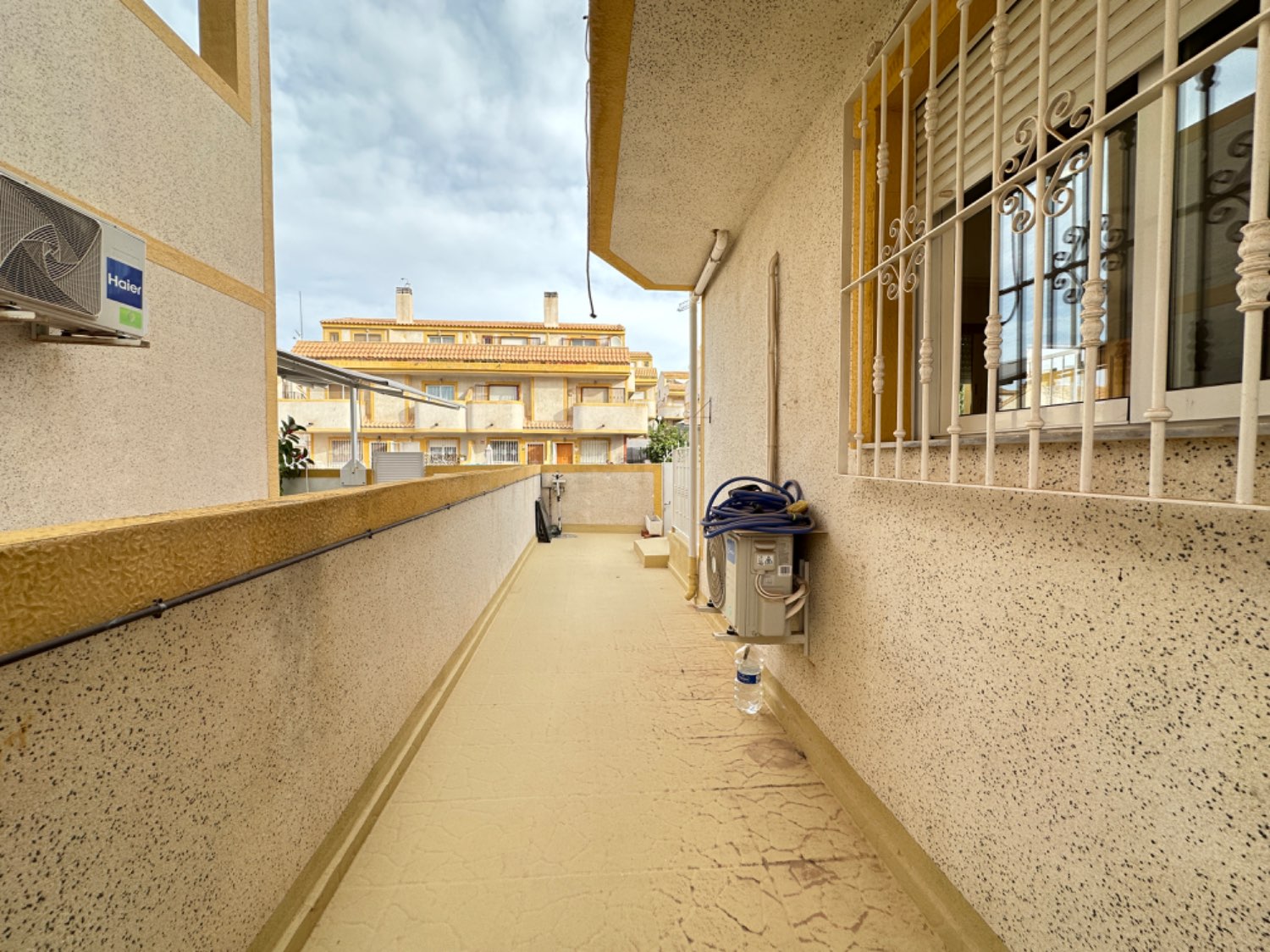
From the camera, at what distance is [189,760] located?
92 centimetres

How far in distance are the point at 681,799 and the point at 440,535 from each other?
1769 millimetres

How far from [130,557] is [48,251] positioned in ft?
5.17

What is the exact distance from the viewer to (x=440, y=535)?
2562mm

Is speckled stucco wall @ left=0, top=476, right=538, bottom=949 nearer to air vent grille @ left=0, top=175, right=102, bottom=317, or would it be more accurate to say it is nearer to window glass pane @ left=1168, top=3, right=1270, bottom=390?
air vent grille @ left=0, top=175, right=102, bottom=317

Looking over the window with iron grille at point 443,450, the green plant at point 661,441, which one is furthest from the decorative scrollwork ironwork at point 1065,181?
the window with iron grille at point 443,450

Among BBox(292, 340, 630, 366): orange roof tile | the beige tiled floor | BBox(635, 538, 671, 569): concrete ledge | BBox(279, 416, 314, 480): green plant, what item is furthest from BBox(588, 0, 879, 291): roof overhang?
BBox(292, 340, 630, 366): orange roof tile

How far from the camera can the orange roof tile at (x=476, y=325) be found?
64.7 ft

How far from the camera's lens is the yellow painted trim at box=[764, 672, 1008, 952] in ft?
3.84

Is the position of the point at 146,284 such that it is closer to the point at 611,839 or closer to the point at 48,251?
the point at 48,251

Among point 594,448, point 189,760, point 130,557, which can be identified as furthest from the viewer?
point 594,448

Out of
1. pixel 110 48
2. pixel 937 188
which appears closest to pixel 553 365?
pixel 110 48

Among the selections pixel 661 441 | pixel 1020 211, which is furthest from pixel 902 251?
pixel 661 441

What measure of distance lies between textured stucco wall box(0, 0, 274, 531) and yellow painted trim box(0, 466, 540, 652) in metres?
1.48

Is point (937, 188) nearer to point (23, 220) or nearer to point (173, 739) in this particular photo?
point (173, 739)
